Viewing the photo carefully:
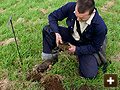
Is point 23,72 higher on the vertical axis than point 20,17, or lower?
lower

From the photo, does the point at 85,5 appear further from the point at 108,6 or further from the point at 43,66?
the point at 108,6

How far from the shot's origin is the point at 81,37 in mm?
2201

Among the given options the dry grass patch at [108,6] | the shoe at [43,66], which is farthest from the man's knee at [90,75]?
the dry grass patch at [108,6]

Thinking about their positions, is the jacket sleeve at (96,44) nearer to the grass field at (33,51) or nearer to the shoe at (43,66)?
the grass field at (33,51)

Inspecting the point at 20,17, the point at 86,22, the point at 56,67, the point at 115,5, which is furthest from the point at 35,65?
the point at 115,5

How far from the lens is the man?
1.93 meters

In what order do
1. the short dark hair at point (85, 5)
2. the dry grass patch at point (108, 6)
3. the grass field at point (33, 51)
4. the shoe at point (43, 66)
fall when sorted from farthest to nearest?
the dry grass patch at point (108, 6), the shoe at point (43, 66), the grass field at point (33, 51), the short dark hair at point (85, 5)

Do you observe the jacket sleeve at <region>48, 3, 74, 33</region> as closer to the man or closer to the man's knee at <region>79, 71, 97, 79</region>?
the man

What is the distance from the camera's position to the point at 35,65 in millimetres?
2424

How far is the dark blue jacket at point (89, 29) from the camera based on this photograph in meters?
1.90

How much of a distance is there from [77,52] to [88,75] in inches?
19.0

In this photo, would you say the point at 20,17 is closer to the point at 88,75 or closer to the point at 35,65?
the point at 35,65

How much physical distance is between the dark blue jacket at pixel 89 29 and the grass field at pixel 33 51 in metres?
0.49

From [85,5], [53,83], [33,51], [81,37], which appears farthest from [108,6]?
[53,83]
